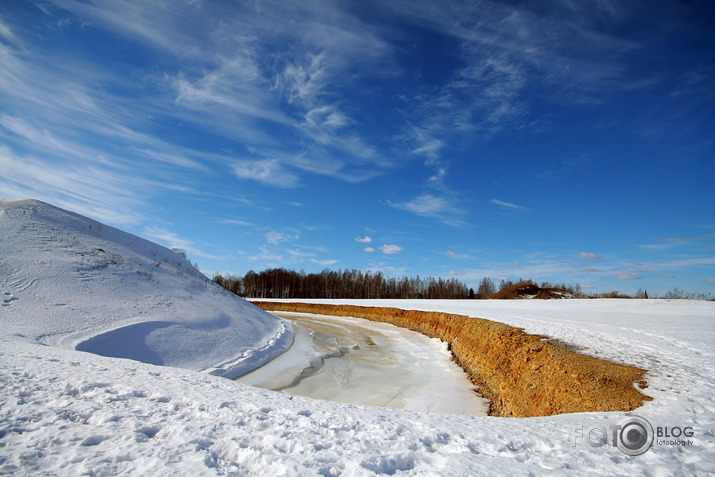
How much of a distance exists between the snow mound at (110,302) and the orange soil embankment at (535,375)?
7.81 meters

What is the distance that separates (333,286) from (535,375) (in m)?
81.2

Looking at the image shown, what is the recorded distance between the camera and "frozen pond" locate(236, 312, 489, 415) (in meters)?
9.11

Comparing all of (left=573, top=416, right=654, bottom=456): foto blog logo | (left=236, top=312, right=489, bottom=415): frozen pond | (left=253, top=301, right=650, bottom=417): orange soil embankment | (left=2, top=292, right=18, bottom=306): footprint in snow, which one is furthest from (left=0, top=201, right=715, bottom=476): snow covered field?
(left=236, top=312, right=489, bottom=415): frozen pond

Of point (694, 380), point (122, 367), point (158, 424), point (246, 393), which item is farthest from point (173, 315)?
point (694, 380)

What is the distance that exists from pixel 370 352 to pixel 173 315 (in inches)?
354

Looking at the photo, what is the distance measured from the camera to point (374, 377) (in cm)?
1151

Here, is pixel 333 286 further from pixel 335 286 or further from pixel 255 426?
pixel 255 426

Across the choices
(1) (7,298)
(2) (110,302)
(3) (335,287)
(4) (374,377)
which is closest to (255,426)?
(4) (374,377)

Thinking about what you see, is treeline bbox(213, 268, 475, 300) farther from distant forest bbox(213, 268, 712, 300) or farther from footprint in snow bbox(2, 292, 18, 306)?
footprint in snow bbox(2, 292, 18, 306)

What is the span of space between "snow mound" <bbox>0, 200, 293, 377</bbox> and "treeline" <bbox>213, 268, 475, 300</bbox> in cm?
6957

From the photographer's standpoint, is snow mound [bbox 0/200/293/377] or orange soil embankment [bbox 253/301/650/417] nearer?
orange soil embankment [bbox 253/301/650/417]

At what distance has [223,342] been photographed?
11508 mm

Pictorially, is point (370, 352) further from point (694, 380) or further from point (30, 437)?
point (30, 437)

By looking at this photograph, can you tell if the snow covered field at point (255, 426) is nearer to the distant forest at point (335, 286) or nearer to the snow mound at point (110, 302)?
the snow mound at point (110, 302)
